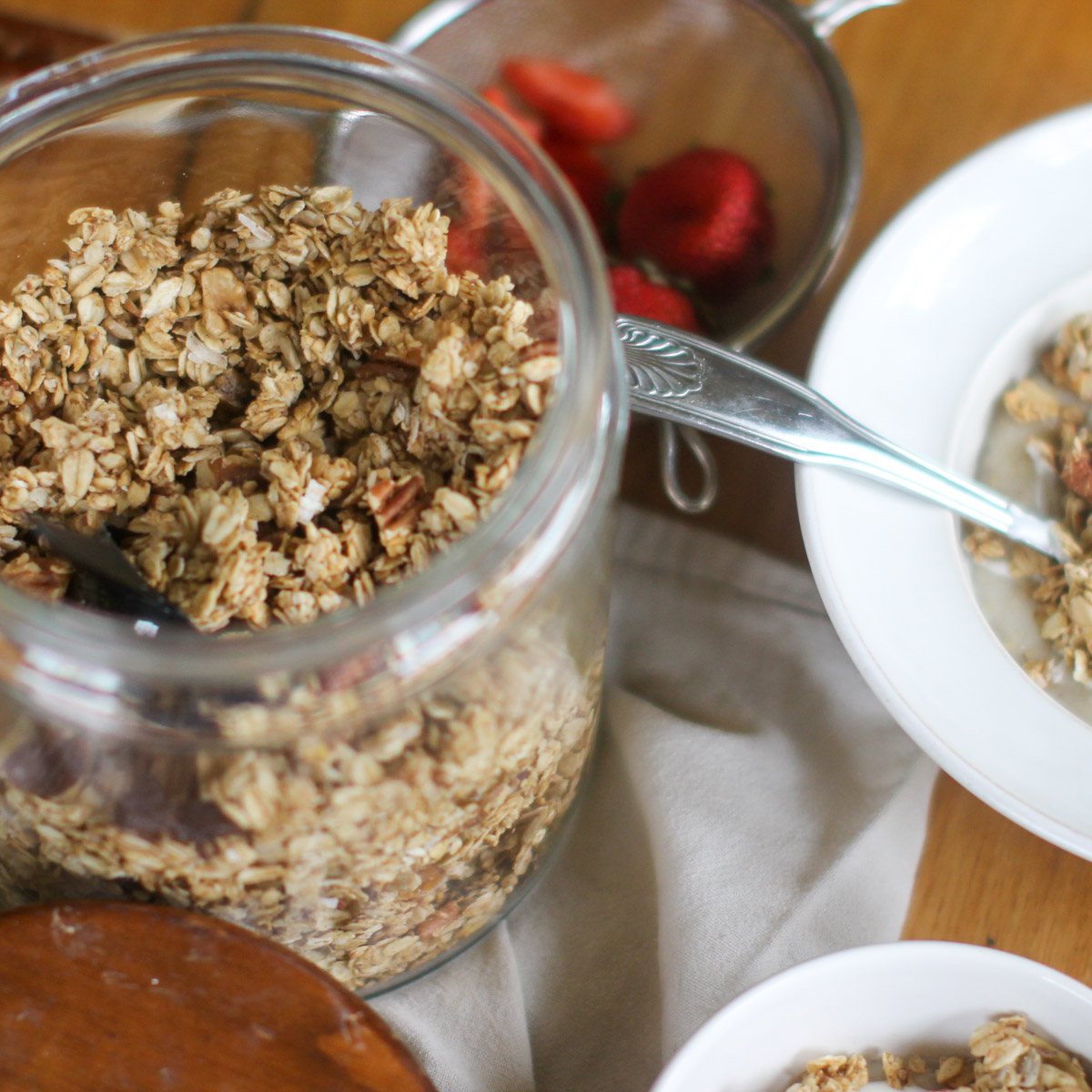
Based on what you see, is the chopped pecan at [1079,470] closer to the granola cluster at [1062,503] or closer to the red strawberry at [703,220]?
the granola cluster at [1062,503]

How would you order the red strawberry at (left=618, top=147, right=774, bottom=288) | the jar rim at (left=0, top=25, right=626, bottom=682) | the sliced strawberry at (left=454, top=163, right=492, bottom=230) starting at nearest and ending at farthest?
the jar rim at (left=0, top=25, right=626, bottom=682), the sliced strawberry at (left=454, top=163, right=492, bottom=230), the red strawberry at (left=618, top=147, right=774, bottom=288)

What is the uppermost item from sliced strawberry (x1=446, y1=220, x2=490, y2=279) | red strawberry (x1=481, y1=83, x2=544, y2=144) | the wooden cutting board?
sliced strawberry (x1=446, y1=220, x2=490, y2=279)

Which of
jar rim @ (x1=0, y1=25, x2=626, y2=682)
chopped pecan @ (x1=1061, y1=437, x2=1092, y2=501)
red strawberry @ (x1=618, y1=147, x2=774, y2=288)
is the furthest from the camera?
red strawberry @ (x1=618, y1=147, x2=774, y2=288)

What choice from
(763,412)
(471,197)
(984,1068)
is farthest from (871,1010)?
(471,197)

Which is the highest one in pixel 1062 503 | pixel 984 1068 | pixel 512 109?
pixel 512 109

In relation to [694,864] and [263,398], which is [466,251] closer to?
[263,398]

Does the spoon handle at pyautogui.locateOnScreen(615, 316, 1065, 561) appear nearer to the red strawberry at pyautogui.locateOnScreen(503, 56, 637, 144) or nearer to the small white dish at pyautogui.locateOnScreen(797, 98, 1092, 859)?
the small white dish at pyautogui.locateOnScreen(797, 98, 1092, 859)

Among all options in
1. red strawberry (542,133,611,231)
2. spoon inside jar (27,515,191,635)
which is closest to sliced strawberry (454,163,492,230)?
spoon inside jar (27,515,191,635)
